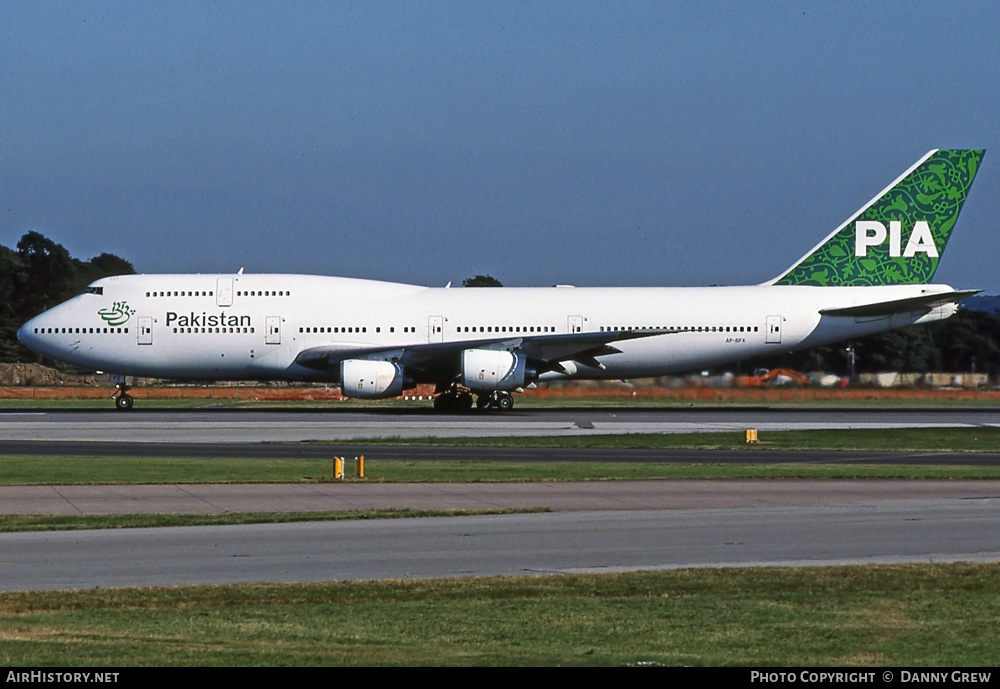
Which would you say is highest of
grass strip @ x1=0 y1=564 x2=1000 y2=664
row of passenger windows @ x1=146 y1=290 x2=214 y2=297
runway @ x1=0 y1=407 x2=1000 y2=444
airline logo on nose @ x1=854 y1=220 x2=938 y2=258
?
airline logo on nose @ x1=854 y1=220 x2=938 y2=258

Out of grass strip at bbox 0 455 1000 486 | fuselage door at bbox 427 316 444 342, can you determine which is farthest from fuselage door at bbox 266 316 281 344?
grass strip at bbox 0 455 1000 486

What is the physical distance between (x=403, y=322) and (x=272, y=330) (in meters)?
4.90

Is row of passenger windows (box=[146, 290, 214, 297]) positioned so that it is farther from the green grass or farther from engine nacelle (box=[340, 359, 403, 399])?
the green grass

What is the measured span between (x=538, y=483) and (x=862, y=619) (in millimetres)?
12290

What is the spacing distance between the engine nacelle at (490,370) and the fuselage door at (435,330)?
3.24 metres

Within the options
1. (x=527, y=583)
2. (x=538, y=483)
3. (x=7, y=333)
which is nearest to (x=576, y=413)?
(x=538, y=483)

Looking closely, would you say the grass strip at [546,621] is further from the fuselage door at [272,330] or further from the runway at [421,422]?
the fuselage door at [272,330]

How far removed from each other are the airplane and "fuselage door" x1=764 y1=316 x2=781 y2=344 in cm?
7

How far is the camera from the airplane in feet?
164

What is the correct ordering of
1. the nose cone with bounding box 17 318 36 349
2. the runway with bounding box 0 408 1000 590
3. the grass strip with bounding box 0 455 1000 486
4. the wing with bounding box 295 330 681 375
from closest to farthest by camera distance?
1. the runway with bounding box 0 408 1000 590
2. the grass strip with bounding box 0 455 1000 486
3. the wing with bounding box 295 330 681 375
4. the nose cone with bounding box 17 318 36 349

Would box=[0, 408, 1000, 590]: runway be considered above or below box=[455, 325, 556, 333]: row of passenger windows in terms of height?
below

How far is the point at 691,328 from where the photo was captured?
5000 centimetres
